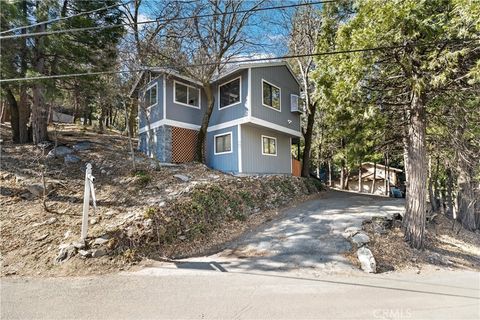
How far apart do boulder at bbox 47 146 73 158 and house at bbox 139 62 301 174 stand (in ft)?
11.6

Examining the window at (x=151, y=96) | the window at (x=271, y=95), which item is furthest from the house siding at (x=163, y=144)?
the window at (x=271, y=95)

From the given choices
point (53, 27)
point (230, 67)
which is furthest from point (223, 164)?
point (53, 27)

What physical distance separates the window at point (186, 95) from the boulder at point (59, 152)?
18.3 ft

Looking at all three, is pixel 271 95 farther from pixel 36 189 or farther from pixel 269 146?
pixel 36 189

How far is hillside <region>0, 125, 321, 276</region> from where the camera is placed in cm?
591

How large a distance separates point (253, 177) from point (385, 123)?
5710 mm

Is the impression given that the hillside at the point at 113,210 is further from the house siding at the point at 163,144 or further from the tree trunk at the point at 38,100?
the house siding at the point at 163,144

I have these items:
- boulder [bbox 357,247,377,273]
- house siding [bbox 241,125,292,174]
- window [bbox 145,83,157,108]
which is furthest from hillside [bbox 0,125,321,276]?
window [bbox 145,83,157,108]

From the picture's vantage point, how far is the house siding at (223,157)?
13246mm

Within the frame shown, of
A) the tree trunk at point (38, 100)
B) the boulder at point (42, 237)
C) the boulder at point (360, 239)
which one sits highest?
the tree trunk at point (38, 100)

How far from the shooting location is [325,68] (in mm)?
8609

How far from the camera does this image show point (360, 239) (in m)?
6.94

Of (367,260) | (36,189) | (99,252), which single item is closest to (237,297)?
(367,260)

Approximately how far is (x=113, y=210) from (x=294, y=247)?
5.16m
